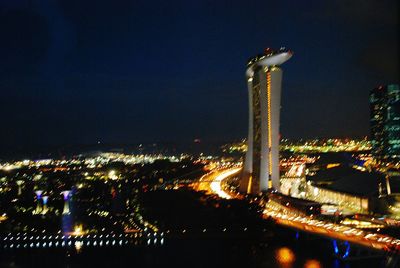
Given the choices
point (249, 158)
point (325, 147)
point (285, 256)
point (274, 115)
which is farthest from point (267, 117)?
point (325, 147)

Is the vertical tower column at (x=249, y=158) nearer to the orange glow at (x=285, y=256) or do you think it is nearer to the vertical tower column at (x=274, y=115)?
the vertical tower column at (x=274, y=115)

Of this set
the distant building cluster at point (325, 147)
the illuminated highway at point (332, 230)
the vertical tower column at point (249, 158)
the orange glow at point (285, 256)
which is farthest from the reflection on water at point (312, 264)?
the distant building cluster at point (325, 147)

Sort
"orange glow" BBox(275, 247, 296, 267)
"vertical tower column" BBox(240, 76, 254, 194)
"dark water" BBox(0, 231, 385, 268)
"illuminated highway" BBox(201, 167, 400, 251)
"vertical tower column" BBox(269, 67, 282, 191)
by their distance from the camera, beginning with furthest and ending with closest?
"vertical tower column" BBox(240, 76, 254, 194), "vertical tower column" BBox(269, 67, 282, 191), "dark water" BBox(0, 231, 385, 268), "orange glow" BBox(275, 247, 296, 267), "illuminated highway" BBox(201, 167, 400, 251)

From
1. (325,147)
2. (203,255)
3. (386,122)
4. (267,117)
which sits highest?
(267,117)

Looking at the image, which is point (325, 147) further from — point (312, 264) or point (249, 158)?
point (312, 264)

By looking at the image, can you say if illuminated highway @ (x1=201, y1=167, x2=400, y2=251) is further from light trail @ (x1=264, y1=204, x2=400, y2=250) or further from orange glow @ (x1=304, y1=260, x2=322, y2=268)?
orange glow @ (x1=304, y1=260, x2=322, y2=268)

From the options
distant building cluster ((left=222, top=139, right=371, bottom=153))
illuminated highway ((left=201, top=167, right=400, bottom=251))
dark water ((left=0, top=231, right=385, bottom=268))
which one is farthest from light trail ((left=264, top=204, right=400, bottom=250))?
distant building cluster ((left=222, top=139, right=371, bottom=153))
